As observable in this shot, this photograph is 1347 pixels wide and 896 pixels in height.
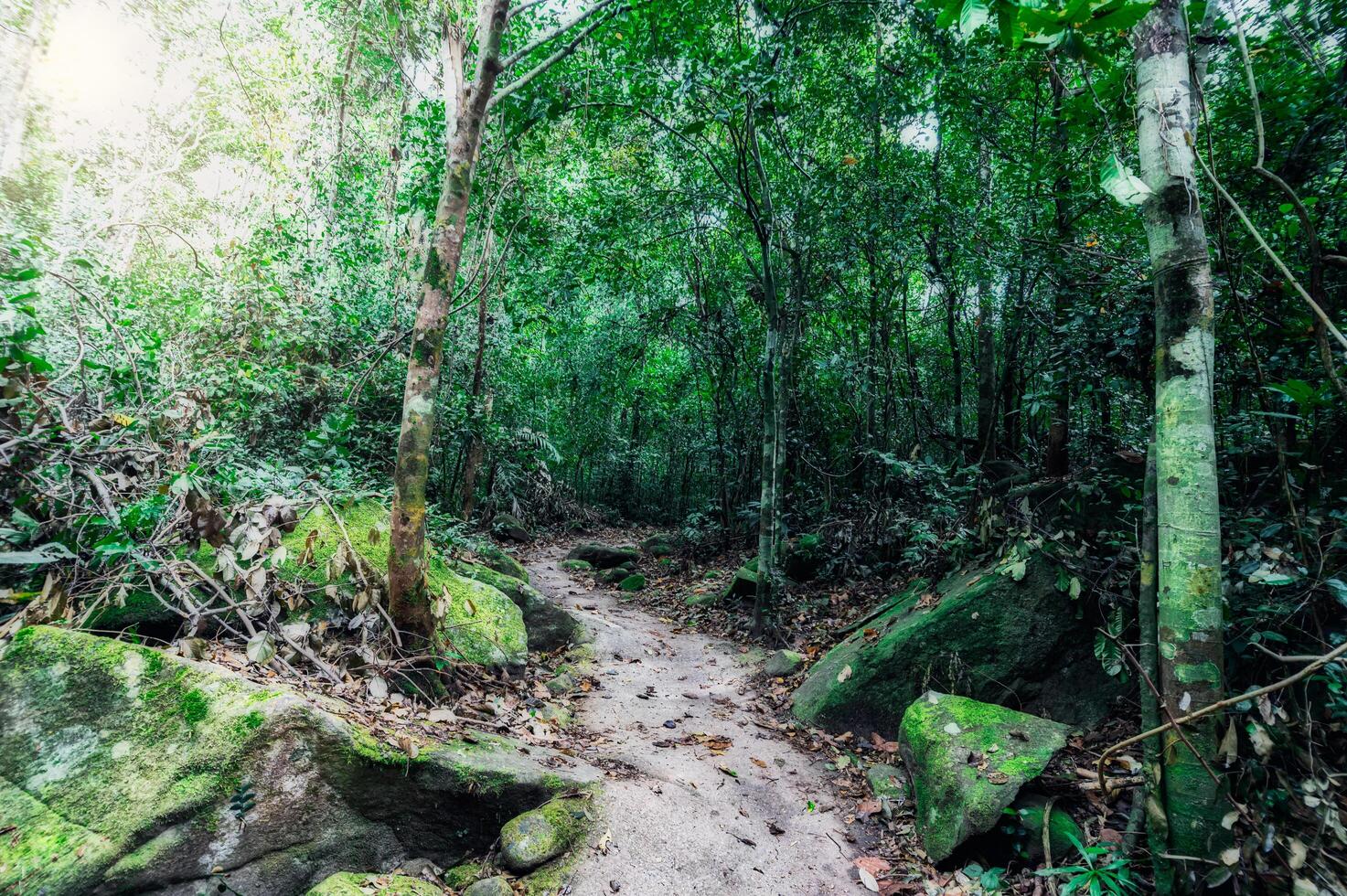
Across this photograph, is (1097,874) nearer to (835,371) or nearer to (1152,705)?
(1152,705)

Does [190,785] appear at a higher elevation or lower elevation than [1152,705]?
lower

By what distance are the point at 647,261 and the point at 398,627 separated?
9.16m

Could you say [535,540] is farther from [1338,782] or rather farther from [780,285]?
[1338,782]

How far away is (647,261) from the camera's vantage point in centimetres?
1192

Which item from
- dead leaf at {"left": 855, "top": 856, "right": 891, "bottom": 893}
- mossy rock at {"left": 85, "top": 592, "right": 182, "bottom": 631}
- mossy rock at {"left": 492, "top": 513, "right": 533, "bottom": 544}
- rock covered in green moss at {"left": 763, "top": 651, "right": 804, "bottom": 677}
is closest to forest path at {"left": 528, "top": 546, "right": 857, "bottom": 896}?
dead leaf at {"left": 855, "top": 856, "right": 891, "bottom": 893}

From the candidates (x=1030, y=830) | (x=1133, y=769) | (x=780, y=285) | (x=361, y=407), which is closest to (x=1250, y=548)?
(x=1133, y=769)

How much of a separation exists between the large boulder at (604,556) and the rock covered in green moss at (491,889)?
1019 centimetres

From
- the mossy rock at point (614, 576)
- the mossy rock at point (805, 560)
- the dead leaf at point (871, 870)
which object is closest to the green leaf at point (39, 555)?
the dead leaf at point (871, 870)

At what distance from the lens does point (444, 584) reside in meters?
5.13

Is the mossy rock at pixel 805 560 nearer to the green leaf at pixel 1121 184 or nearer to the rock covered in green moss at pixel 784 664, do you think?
the rock covered in green moss at pixel 784 664

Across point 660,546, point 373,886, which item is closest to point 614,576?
point 660,546

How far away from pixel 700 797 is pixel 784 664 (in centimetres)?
276

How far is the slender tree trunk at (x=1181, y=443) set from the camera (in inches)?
96.7

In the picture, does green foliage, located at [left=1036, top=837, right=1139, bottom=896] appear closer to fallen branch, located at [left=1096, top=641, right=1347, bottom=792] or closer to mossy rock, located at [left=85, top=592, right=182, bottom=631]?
fallen branch, located at [left=1096, top=641, right=1347, bottom=792]
